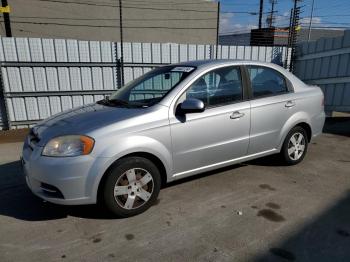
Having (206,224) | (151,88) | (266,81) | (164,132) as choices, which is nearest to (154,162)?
(164,132)

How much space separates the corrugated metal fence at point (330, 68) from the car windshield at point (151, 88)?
554 centimetres

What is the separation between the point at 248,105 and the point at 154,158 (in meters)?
1.46

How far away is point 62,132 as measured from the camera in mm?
3066

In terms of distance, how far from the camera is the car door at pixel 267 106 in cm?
407

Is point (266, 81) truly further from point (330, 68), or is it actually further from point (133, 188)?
point (330, 68)

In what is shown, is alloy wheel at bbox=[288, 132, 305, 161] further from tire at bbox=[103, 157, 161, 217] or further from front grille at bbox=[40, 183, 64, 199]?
front grille at bbox=[40, 183, 64, 199]

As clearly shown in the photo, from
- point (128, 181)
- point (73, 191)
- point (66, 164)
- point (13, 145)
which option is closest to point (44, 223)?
point (73, 191)

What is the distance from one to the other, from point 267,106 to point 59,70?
208 inches

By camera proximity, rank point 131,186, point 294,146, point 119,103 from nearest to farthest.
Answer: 1. point 131,186
2. point 119,103
3. point 294,146

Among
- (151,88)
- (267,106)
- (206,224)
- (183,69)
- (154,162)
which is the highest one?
(183,69)

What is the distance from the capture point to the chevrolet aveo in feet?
9.81

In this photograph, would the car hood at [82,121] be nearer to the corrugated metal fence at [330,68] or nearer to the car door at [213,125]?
the car door at [213,125]

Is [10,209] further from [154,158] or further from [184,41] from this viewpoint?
[184,41]

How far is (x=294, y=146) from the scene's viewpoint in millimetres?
4637
